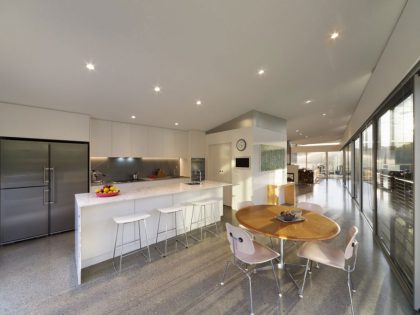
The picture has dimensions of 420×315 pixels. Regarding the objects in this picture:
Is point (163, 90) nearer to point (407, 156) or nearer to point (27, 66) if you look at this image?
point (27, 66)

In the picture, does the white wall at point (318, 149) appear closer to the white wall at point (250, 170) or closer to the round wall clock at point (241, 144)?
the white wall at point (250, 170)

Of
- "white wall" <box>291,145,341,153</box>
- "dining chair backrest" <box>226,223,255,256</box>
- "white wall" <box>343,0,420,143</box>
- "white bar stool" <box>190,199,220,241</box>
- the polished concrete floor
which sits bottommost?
the polished concrete floor

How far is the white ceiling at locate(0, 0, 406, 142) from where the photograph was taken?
6.31ft

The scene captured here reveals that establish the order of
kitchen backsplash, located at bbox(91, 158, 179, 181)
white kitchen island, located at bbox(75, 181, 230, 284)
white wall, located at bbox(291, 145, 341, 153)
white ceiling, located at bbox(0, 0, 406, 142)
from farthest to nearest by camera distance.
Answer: white wall, located at bbox(291, 145, 341, 153) → kitchen backsplash, located at bbox(91, 158, 179, 181) → white kitchen island, located at bbox(75, 181, 230, 284) → white ceiling, located at bbox(0, 0, 406, 142)

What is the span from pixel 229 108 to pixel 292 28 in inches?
100

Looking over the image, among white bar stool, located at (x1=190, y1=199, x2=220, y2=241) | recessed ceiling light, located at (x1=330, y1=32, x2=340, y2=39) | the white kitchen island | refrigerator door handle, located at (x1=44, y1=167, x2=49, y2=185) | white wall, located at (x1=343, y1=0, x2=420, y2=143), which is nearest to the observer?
white wall, located at (x1=343, y1=0, x2=420, y2=143)

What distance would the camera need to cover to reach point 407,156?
6.77 feet

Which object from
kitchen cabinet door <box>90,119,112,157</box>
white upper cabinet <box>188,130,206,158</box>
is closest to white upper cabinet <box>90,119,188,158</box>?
kitchen cabinet door <box>90,119,112,157</box>

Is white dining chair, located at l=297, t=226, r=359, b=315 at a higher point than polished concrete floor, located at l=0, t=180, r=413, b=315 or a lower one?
higher

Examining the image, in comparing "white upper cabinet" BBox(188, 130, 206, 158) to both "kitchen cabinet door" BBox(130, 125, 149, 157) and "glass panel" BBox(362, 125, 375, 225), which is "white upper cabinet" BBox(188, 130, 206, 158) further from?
"glass panel" BBox(362, 125, 375, 225)

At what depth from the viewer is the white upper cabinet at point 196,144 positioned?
585cm

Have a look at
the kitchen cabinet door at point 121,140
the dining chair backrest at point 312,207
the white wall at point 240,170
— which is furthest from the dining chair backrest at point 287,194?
the kitchen cabinet door at point 121,140

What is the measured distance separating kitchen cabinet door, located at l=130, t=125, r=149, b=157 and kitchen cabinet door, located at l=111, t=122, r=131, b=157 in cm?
10

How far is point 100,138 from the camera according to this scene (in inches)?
168
